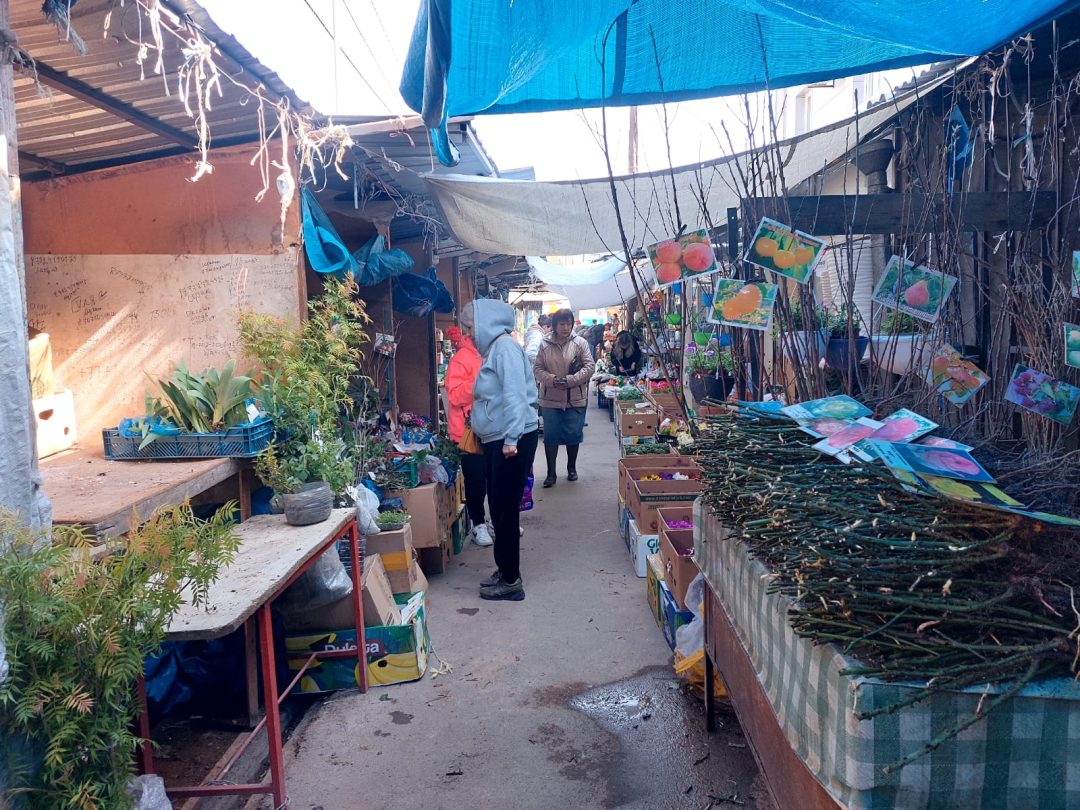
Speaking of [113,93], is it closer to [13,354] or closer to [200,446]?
[200,446]

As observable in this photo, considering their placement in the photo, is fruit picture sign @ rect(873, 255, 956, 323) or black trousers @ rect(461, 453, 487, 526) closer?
fruit picture sign @ rect(873, 255, 956, 323)

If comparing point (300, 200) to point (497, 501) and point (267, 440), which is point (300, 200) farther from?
point (497, 501)

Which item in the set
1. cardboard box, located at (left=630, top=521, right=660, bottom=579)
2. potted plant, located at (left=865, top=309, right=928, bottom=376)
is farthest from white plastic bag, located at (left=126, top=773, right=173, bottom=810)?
cardboard box, located at (left=630, top=521, right=660, bottom=579)

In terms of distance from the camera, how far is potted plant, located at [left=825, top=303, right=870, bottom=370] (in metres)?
3.40

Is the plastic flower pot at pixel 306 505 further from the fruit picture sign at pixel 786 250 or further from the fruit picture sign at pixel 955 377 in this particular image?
the fruit picture sign at pixel 955 377

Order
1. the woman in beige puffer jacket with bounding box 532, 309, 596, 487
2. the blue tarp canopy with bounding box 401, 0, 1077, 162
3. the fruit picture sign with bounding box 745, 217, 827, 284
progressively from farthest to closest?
the woman in beige puffer jacket with bounding box 532, 309, 596, 487, the fruit picture sign with bounding box 745, 217, 827, 284, the blue tarp canopy with bounding box 401, 0, 1077, 162

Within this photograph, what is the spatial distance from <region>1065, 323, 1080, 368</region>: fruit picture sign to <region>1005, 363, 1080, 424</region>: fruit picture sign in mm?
88

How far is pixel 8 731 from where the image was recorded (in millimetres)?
1671

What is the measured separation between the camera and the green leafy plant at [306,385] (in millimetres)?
3859

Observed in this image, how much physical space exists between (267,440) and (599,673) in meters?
2.27

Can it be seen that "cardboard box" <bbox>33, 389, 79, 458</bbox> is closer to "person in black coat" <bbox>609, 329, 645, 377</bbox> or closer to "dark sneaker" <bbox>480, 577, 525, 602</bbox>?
"dark sneaker" <bbox>480, 577, 525, 602</bbox>

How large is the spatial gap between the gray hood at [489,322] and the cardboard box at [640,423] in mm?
4027

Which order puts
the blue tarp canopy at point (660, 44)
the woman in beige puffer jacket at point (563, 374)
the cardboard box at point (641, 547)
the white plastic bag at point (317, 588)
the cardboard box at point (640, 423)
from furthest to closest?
the cardboard box at point (640, 423) < the woman in beige puffer jacket at point (563, 374) < the cardboard box at point (641, 547) < the white plastic bag at point (317, 588) < the blue tarp canopy at point (660, 44)

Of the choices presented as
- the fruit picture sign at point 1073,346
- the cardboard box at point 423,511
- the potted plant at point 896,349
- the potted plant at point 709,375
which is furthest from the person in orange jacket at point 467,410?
the fruit picture sign at point 1073,346
